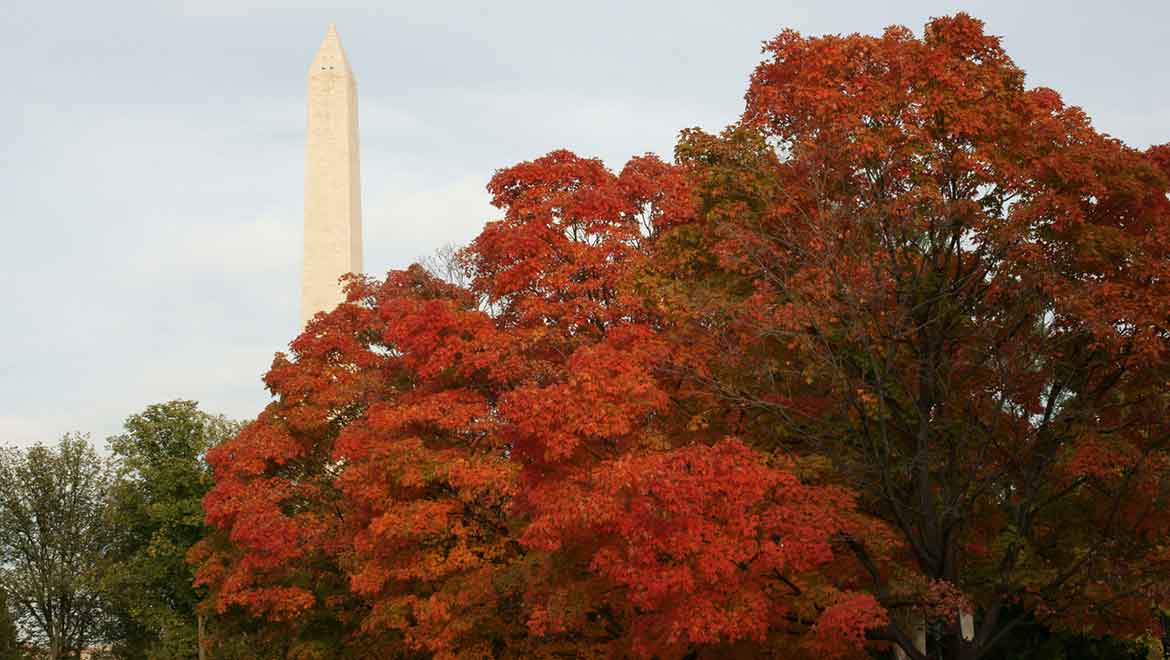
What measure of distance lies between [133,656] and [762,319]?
42.4 metres

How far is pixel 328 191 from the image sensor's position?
49094mm

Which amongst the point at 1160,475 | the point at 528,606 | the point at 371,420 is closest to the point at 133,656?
the point at 371,420

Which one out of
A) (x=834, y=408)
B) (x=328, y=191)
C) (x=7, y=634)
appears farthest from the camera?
(x=328, y=191)

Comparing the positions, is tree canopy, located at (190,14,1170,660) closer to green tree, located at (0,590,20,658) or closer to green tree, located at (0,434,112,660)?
green tree, located at (0,590,20,658)

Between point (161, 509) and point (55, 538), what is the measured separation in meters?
10.1

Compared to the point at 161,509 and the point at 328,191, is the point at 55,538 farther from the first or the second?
the point at 328,191

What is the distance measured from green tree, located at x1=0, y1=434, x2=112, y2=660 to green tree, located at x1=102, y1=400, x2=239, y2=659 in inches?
129

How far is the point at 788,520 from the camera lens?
1816 centimetres

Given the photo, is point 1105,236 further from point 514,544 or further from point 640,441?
point 514,544

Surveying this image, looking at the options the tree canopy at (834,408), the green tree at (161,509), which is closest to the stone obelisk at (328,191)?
the green tree at (161,509)

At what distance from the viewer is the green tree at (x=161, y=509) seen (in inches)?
1858

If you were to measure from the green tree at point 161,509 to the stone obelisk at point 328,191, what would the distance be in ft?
22.6

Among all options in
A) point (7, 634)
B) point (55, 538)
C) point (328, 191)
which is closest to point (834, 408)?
point (328, 191)

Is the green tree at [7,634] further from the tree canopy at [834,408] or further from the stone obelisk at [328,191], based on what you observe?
the tree canopy at [834,408]
